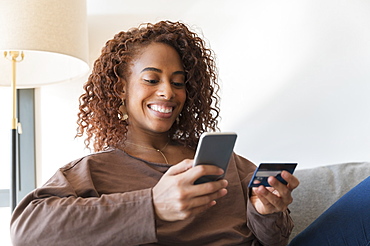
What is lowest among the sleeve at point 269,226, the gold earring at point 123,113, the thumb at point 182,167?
the sleeve at point 269,226

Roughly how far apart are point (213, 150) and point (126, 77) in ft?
1.81

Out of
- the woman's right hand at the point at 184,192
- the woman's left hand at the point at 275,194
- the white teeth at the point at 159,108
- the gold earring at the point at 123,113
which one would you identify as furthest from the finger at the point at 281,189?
the gold earring at the point at 123,113

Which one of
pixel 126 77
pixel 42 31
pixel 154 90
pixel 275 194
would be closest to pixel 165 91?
pixel 154 90

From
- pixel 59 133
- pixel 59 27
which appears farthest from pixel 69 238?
pixel 59 133

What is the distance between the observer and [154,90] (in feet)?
4.61

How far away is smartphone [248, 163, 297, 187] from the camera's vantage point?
3.51ft

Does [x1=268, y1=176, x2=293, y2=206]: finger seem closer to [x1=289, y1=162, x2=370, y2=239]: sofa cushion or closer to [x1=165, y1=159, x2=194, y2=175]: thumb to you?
[x1=165, y1=159, x2=194, y2=175]: thumb

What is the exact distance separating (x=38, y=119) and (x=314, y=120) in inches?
45.6

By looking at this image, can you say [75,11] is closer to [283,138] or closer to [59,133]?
[59,133]

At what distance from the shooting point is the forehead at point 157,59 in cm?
142

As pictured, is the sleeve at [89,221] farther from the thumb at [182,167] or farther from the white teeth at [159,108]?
the white teeth at [159,108]

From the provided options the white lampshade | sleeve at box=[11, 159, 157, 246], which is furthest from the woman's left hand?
the white lampshade

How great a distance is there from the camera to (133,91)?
1.43 metres

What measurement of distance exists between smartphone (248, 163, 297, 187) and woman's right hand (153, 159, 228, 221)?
0.09 m
